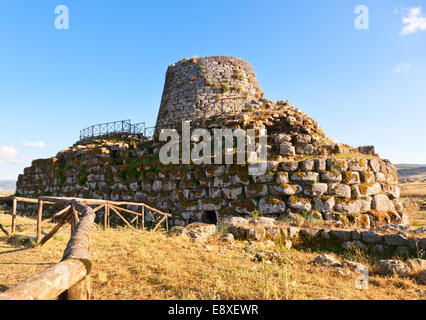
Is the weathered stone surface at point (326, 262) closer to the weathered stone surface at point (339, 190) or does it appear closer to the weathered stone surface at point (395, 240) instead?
the weathered stone surface at point (395, 240)

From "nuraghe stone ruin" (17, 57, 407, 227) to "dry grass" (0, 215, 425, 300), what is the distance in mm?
3440

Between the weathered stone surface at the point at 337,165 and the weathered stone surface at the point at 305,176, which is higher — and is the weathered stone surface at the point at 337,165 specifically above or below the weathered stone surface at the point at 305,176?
above

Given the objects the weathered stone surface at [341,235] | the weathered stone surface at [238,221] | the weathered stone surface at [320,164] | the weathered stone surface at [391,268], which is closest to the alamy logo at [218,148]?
the weathered stone surface at [320,164]

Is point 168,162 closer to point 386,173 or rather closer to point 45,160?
point 386,173

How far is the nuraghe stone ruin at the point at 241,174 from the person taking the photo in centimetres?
873

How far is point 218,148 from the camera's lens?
1032 centimetres

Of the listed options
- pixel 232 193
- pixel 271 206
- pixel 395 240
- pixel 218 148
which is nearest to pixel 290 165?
pixel 271 206

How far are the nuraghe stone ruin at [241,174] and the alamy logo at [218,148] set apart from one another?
0.85 feet

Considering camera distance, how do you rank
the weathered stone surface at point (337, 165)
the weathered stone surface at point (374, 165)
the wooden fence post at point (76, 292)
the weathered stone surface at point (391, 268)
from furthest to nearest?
the weathered stone surface at point (374, 165) → the weathered stone surface at point (337, 165) → the weathered stone surface at point (391, 268) → the wooden fence post at point (76, 292)

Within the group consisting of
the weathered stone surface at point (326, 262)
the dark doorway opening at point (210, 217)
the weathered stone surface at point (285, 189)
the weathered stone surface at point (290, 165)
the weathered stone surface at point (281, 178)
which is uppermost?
the weathered stone surface at point (290, 165)

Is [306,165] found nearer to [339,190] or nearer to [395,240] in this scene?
[339,190]

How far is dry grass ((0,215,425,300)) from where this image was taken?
311cm

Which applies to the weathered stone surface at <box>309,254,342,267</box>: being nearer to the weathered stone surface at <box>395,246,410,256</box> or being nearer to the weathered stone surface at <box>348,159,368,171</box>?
the weathered stone surface at <box>395,246,410,256</box>

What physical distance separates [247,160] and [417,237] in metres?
5.27
